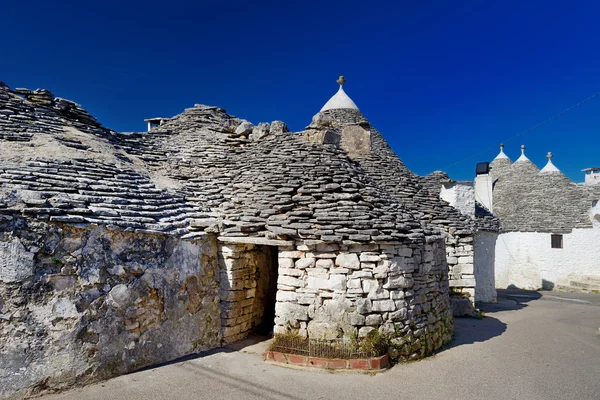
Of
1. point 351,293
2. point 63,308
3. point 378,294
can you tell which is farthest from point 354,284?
point 63,308

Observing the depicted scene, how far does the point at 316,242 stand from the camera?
5473 millimetres

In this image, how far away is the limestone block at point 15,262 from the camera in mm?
4199

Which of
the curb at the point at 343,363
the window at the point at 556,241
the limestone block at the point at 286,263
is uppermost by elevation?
the window at the point at 556,241

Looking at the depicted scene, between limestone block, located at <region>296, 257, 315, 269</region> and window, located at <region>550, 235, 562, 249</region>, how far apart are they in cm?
1534

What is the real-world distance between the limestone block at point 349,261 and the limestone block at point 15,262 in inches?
155

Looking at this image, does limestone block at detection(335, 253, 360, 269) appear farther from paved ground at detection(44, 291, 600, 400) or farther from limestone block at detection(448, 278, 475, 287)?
limestone block at detection(448, 278, 475, 287)

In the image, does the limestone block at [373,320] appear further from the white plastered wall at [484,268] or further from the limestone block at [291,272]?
the white plastered wall at [484,268]

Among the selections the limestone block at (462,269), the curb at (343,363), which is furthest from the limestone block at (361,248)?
the limestone block at (462,269)

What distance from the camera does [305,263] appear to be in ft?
18.4

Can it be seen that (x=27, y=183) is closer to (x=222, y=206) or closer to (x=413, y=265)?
(x=222, y=206)

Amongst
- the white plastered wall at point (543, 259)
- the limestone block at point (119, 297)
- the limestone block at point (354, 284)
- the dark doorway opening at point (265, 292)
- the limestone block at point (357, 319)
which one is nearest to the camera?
the limestone block at point (119, 297)

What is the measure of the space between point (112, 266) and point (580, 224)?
18076 millimetres

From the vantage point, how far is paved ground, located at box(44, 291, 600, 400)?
455 centimetres

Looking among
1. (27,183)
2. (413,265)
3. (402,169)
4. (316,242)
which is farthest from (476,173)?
(27,183)
